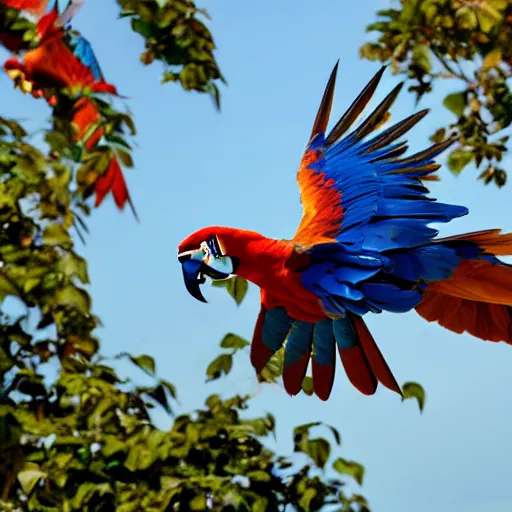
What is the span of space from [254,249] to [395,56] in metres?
1.25

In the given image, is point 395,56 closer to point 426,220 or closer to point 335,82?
point 335,82

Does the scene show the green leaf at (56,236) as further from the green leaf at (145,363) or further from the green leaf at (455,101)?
the green leaf at (455,101)

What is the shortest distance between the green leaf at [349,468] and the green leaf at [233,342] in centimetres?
29

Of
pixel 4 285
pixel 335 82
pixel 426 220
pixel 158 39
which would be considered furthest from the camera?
pixel 158 39

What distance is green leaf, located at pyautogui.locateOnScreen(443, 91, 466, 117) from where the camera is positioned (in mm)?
2304

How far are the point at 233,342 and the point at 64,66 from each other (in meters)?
0.59

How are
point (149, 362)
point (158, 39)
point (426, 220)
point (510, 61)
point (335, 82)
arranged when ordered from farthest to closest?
point (510, 61) → point (158, 39) → point (149, 362) → point (335, 82) → point (426, 220)

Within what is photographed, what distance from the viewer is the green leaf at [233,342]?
162cm

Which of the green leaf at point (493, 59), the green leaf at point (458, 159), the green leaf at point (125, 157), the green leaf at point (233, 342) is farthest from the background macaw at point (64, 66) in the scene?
the green leaf at point (493, 59)

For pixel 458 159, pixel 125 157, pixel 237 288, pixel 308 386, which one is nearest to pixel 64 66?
pixel 125 157

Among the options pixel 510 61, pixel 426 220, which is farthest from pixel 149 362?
pixel 510 61

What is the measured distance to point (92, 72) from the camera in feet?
5.45

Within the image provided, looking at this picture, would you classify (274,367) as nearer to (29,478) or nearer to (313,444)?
(313,444)

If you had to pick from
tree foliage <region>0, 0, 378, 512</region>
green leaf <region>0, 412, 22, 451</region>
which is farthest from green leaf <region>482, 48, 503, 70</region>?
green leaf <region>0, 412, 22, 451</region>
